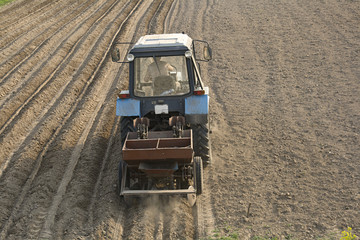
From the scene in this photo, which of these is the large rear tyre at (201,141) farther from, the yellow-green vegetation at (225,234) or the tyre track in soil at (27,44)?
the tyre track in soil at (27,44)

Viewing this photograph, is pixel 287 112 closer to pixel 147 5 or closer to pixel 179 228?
pixel 179 228

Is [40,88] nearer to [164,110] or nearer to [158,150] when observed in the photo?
[164,110]

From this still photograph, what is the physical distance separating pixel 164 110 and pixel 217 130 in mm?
2626

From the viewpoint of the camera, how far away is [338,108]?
35.2ft

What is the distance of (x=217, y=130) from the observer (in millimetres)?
10148

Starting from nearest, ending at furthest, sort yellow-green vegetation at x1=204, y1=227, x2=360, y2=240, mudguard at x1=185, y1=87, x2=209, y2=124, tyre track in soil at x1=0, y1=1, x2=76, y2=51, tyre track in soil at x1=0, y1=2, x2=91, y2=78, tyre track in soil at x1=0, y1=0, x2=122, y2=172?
yellow-green vegetation at x1=204, y1=227, x2=360, y2=240 < mudguard at x1=185, y1=87, x2=209, y2=124 < tyre track in soil at x1=0, y1=0, x2=122, y2=172 < tyre track in soil at x1=0, y1=2, x2=91, y2=78 < tyre track in soil at x1=0, y1=1, x2=76, y2=51

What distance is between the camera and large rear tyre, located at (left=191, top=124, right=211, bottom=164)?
797cm

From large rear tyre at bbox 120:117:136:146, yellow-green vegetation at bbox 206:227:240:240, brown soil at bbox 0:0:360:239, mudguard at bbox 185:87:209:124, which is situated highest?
mudguard at bbox 185:87:209:124

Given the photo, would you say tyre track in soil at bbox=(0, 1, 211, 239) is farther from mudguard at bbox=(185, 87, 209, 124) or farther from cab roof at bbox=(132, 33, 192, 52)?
cab roof at bbox=(132, 33, 192, 52)

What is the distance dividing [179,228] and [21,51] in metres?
11.6

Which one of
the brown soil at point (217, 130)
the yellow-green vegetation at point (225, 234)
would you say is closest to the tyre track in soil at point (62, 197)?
the brown soil at point (217, 130)

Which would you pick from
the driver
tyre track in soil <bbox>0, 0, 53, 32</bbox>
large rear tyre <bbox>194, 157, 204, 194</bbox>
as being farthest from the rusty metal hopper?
tyre track in soil <bbox>0, 0, 53, 32</bbox>

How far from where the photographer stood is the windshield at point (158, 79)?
7.94 m

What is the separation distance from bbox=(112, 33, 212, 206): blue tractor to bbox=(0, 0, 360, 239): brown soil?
44cm
